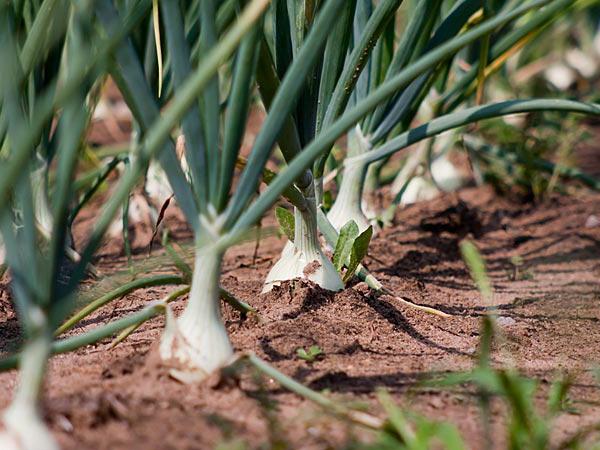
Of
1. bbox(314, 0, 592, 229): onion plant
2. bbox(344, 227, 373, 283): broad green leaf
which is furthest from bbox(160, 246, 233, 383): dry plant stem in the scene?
bbox(314, 0, 592, 229): onion plant

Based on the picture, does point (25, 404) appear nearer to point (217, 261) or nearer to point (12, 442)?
point (12, 442)

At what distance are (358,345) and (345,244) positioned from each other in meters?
0.32

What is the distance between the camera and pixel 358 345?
1655mm

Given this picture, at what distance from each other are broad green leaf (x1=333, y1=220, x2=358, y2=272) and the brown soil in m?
0.06

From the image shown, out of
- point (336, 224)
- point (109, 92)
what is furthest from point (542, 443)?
point (109, 92)

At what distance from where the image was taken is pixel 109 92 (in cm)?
555

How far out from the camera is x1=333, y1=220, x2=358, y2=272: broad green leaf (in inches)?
75.5

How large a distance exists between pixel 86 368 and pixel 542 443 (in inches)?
29.7

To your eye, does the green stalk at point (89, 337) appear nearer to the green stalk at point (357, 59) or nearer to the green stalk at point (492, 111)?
the green stalk at point (357, 59)

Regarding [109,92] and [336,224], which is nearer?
[336,224]

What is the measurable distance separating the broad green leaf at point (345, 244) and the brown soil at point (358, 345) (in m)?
0.06

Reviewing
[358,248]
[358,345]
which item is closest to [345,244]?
[358,248]

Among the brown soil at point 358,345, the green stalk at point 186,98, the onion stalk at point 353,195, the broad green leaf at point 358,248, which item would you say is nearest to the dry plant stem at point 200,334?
the brown soil at point 358,345

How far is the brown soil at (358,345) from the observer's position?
120 cm
